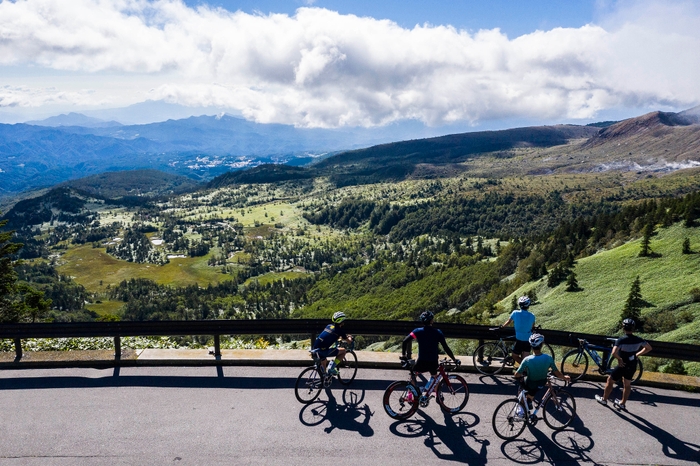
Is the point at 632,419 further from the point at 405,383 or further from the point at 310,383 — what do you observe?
the point at 310,383

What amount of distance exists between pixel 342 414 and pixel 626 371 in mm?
7037

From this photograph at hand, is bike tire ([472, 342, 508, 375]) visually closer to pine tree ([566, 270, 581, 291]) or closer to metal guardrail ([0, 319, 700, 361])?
metal guardrail ([0, 319, 700, 361])

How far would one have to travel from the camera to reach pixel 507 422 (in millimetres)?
9234

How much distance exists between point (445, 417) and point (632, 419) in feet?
14.8

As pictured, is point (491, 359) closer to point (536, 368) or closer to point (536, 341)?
point (536, 368)

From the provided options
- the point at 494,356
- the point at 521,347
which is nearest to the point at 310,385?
the point at 494,356

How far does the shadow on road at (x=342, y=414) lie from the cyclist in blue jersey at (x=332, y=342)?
774mm

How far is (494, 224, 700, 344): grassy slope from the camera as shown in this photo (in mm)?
24672

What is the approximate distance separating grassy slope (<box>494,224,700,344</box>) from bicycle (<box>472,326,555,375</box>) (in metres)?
12.1

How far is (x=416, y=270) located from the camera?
378 feet

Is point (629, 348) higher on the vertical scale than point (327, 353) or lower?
higher

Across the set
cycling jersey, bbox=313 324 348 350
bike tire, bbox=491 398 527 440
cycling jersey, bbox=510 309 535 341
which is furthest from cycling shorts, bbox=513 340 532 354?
cycling jersey, bbox=313 324 348 350

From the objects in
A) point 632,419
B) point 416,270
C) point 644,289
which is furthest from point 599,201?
point 632,419

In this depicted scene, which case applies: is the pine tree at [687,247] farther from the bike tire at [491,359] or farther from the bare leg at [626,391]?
the bike tire at [491,359]
